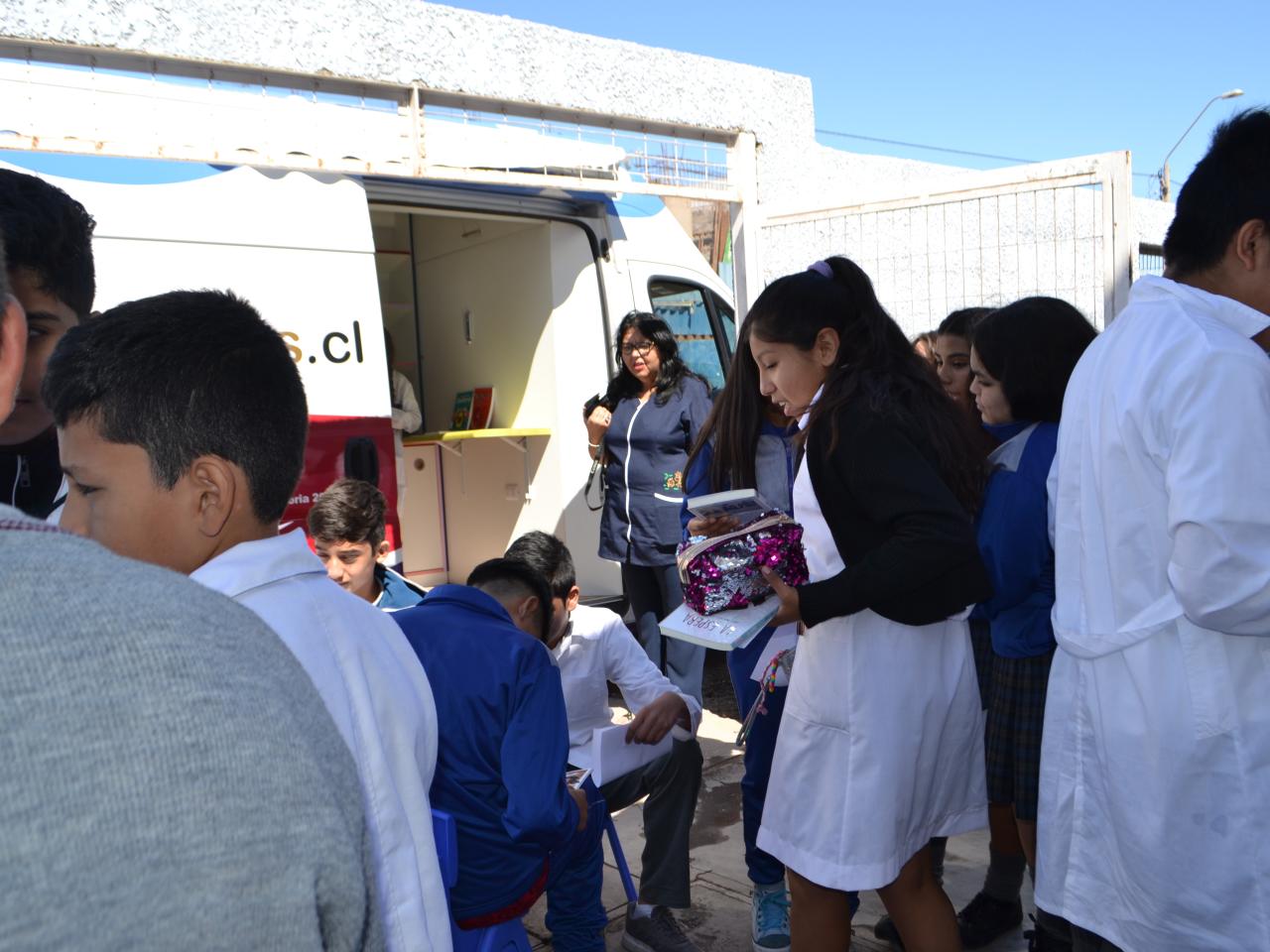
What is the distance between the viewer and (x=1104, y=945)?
179 cm

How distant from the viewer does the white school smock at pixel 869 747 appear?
2051 millimetres

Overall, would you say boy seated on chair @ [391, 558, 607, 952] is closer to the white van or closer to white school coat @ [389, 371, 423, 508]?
the white van

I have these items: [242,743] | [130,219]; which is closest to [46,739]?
[242,743]

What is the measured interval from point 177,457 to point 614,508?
371 cm

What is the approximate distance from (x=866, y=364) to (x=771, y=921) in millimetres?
1557

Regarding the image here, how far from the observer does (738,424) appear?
2861 millimetres

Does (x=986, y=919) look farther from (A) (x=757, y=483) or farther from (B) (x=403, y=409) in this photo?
(B) (x=403, y=409)

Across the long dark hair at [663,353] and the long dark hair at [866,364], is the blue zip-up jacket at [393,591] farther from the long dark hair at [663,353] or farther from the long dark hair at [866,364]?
the long dark hair at [663,353]

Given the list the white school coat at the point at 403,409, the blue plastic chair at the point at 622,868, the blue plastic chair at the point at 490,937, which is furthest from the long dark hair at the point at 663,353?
the blue plastic chair at the point at 490,937

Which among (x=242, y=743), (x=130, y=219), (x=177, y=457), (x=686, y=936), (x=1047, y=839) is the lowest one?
(x=686, y=936)

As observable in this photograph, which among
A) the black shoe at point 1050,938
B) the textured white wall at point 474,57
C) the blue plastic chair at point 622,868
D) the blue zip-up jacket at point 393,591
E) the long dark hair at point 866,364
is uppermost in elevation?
the textured white wall at point 474,57

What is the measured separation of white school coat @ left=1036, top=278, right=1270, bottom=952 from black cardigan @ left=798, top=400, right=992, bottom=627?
0.80ft

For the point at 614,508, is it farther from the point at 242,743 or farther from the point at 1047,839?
the point at 242,743

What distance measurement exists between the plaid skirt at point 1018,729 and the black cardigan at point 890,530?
74 cm
